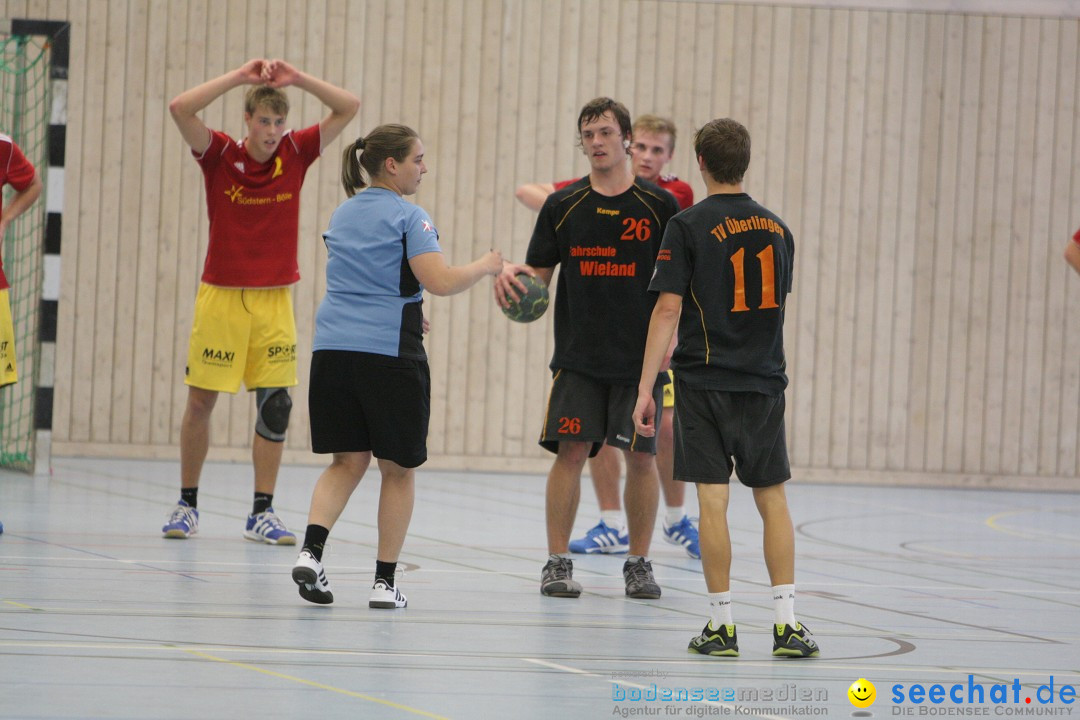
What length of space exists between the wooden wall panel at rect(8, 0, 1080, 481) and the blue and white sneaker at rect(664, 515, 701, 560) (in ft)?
14.9

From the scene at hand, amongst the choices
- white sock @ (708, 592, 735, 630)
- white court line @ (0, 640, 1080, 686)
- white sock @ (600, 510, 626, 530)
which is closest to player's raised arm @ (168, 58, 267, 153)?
white sock @ (600, 510, 626, 530)

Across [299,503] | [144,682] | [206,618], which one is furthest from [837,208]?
[144,682]

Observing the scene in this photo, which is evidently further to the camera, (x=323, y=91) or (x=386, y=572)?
(x=323, y=91)

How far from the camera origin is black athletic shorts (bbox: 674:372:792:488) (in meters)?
4.23

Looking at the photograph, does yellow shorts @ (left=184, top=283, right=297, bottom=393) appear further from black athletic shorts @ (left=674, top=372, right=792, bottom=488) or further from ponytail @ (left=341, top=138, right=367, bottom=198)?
black athletic shorts @ (left=674, top=372, right=792, bottom=488)

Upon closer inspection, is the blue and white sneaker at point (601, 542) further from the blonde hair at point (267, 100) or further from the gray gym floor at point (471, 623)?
the blonde hair at point (267, 100)

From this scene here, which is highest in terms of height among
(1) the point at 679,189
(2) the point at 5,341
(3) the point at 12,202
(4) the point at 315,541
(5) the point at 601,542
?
(1) the point at 679,189

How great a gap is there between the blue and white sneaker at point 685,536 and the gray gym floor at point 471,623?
0.09 meters

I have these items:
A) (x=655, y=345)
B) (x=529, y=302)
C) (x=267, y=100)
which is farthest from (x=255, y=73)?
(x=655, y=345)

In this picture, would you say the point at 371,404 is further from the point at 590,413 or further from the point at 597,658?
the point at 597,658

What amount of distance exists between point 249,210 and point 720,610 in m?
3.33

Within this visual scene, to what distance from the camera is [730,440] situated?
13.9 feet

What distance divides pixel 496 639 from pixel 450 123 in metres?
7.56

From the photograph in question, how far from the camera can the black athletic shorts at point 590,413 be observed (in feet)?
17.2
